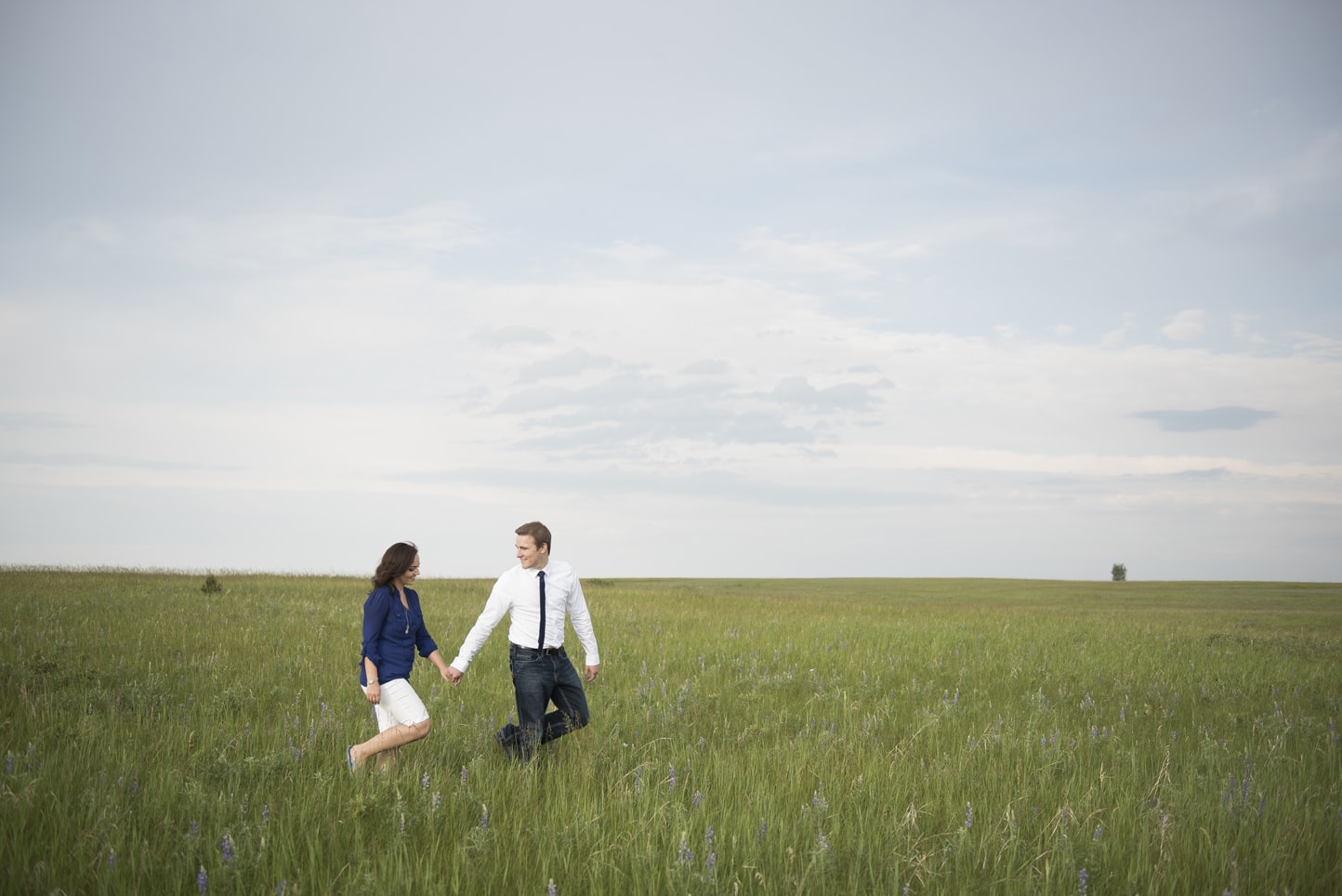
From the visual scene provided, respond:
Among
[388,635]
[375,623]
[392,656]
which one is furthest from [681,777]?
[375,623]

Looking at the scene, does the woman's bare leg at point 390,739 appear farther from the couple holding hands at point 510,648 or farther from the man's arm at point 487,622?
the man's arm at point 487,622

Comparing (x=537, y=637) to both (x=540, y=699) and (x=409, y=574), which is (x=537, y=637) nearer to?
Answer: (x=540, y=699)

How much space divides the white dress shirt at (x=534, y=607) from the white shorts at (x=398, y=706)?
519 millimetres

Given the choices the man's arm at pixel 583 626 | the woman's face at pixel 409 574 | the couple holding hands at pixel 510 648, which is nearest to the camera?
the couple holding hands at pixel 510 648

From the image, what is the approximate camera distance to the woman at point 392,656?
6.22 m

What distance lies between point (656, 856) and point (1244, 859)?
3713 mm

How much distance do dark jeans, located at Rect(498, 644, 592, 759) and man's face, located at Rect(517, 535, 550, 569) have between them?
0.72 metres

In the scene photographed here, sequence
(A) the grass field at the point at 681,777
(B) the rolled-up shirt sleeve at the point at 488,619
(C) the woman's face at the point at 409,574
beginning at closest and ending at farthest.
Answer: (A) the grass field at the point at 681,777 → (C) the woman's face at the point at 409,574 → (B) the rolled-up shirt sleeve at the point at 488,619

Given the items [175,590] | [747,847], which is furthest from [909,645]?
[175,590]

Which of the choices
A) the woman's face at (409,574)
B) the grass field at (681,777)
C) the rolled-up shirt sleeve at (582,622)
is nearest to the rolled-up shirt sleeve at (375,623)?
the woman's face at (409,574)

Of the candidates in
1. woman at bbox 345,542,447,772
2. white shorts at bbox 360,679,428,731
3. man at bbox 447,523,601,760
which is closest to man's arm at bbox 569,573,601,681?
man at bbox 447,523,601,760

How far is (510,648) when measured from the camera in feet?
22.6

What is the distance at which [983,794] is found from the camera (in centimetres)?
598

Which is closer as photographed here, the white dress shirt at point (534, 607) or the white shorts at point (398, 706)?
the white shorts at point (398, 706)
